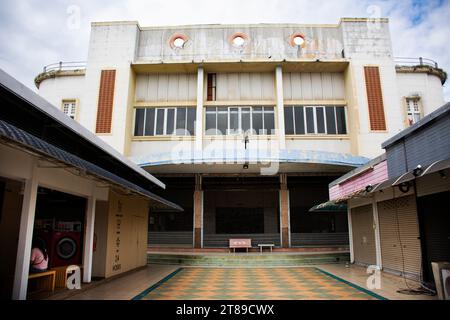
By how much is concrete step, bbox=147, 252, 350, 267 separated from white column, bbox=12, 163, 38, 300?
8.51 m

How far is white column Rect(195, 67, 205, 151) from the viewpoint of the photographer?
754 inches

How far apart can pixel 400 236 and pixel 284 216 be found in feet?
27.3

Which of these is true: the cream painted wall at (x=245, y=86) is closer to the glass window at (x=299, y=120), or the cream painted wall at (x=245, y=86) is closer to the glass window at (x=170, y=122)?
the glass window at (x=299, y=120)

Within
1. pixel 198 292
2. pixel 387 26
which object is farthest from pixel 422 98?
pixel 198 292

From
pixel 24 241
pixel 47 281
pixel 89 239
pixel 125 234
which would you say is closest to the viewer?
pixel 24 241

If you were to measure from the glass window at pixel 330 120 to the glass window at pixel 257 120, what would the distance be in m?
3.72

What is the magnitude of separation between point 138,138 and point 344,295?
48.8 ft

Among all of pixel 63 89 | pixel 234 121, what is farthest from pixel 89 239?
pixel 63 89

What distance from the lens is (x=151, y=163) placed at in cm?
1598

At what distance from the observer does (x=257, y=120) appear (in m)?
19.7

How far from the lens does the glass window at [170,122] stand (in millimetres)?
19781

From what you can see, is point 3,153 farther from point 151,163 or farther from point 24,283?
point 151,163

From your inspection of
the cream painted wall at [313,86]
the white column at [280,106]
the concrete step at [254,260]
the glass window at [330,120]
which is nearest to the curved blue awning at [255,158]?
the white column at [280,106]

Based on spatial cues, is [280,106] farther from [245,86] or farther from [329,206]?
[329,206]
